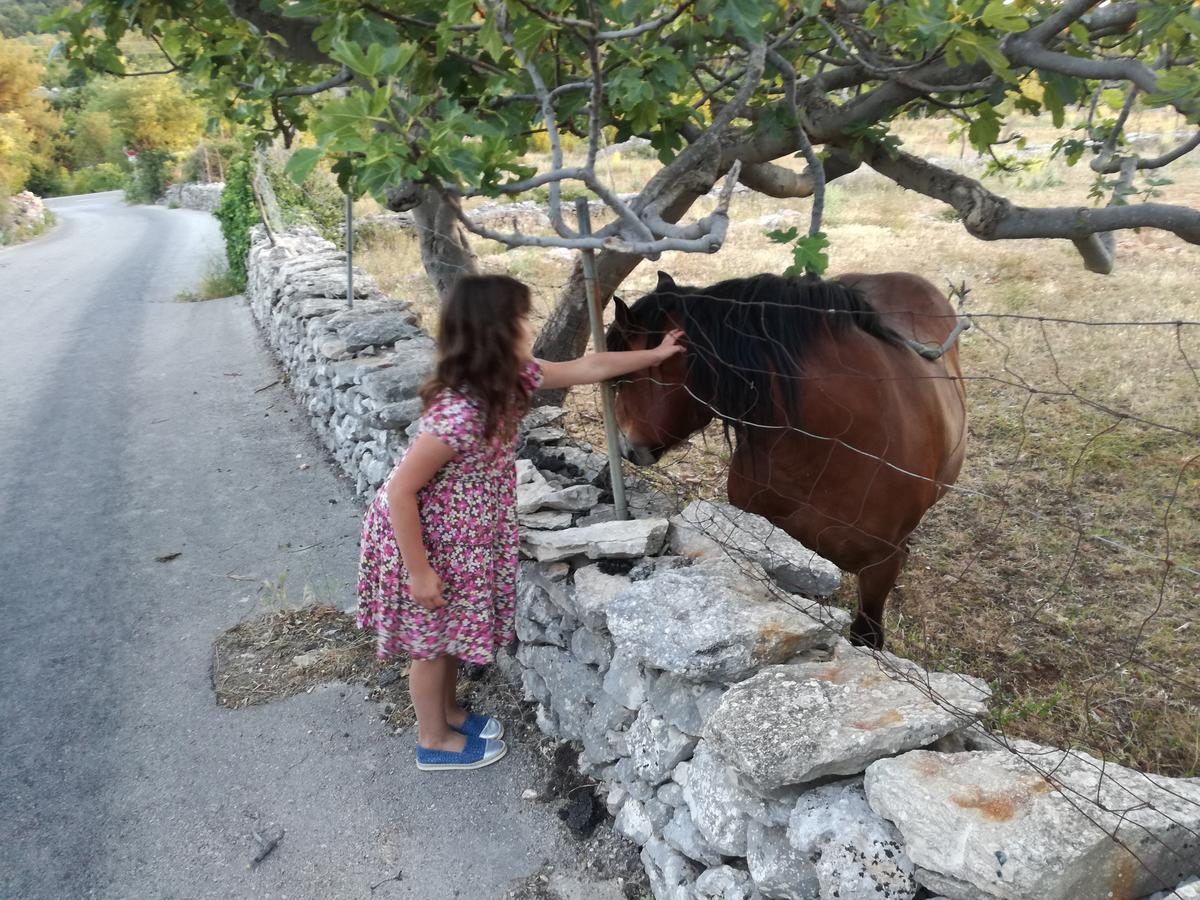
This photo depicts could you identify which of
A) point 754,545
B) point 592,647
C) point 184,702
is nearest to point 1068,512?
point 754,545

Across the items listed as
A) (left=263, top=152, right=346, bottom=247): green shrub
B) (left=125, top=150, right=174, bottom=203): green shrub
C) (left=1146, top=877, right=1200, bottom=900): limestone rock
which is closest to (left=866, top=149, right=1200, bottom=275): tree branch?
(left=1146, top=877, right=1200, bottom=900): limestone rock

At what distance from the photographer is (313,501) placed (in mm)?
5238

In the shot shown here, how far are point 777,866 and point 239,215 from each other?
1335 centimetres

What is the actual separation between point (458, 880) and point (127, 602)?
8.67 feet

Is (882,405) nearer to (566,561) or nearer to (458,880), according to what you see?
(566,561)

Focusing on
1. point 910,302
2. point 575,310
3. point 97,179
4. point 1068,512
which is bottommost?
point 1068,512

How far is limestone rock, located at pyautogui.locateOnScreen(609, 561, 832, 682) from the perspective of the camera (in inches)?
83.9

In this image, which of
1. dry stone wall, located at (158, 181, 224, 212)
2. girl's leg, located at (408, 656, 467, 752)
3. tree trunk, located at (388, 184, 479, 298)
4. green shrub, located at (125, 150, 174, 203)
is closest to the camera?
girl's leg, located at (408, 656, 467, 752)

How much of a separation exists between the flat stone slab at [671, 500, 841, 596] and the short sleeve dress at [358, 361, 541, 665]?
621 mm

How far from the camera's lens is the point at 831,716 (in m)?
1.86

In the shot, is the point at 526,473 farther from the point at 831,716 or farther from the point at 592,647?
the point at 831,716

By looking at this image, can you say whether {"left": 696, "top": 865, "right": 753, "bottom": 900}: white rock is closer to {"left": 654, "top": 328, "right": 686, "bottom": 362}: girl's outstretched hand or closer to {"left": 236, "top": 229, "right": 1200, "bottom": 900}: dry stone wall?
{"left": 236, "top": 229, "right": 1200, "bottom": 900}: dry stone wall

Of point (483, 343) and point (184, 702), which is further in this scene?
point (184, 702)

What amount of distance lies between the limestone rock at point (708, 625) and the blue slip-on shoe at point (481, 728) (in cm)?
91
